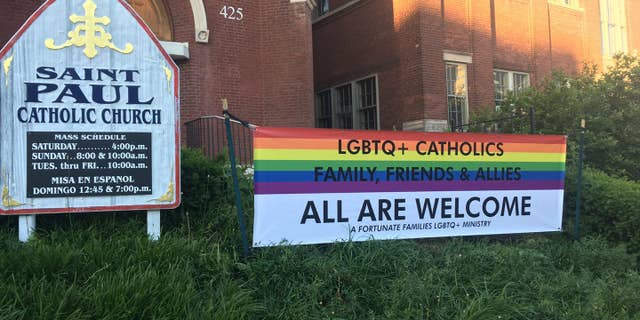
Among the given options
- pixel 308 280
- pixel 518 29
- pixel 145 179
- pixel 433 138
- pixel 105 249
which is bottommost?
pixel 308 280

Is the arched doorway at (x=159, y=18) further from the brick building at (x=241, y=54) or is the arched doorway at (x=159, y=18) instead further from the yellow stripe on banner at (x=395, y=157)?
the yellow stripe on banner at (x=395, y=157)

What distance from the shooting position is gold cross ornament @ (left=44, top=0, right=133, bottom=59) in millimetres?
5133

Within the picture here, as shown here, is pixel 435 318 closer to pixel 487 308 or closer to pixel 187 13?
pixel 487 308

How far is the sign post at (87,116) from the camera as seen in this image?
487 centimetres

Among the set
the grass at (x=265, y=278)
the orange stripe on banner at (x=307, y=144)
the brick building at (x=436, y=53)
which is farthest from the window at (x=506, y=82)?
the grass at (x=265, y=278)

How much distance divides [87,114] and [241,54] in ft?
21.0

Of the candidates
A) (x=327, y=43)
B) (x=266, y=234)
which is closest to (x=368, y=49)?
(x=327, y=43)

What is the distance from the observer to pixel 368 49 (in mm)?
16734

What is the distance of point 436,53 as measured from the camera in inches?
586

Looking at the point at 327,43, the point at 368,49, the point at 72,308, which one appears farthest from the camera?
the point at 327,43

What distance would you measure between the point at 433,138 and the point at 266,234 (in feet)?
7.67

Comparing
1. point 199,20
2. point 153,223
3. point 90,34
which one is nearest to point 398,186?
point 153,223

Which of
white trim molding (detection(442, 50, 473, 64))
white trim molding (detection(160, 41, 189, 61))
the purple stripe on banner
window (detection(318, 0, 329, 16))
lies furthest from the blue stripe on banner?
window (detection(318, 0, 329, 16))

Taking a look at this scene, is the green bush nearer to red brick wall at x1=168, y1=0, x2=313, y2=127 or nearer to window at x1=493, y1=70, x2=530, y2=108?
red brick wall at x1=168, y1=0, x2=313, y2=127
